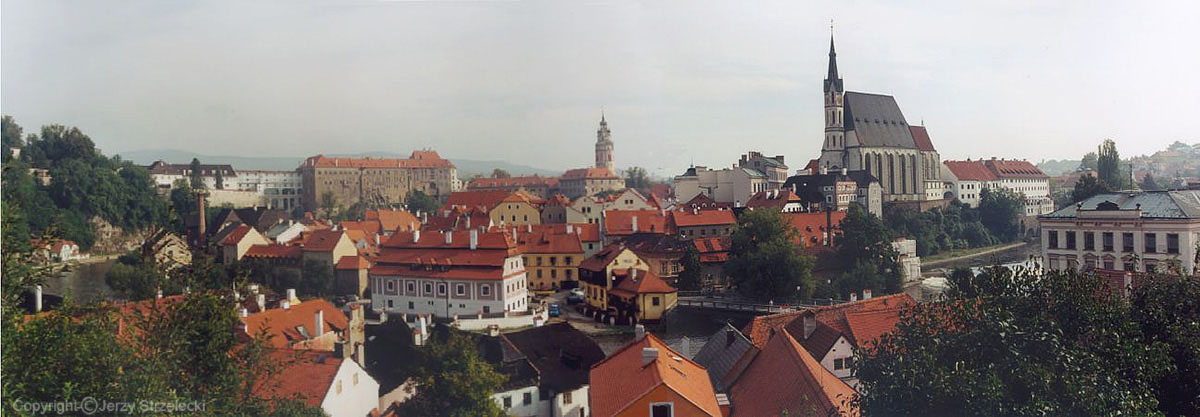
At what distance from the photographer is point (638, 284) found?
9383 mm

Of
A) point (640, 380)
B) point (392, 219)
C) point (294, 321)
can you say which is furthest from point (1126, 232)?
point (392, 219)

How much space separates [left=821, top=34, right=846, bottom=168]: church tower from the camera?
2255cm

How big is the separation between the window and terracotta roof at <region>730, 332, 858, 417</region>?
2.10ft

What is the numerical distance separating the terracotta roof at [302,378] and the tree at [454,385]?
0.47m

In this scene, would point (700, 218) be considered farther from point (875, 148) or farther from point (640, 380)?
point (875, 148)

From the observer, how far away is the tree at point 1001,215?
19.3 metres

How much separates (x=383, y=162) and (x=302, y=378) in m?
9.85

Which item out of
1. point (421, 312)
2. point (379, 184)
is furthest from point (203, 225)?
point (379, 184)

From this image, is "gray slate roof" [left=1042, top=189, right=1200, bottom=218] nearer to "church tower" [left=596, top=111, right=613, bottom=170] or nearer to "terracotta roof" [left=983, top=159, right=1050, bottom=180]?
"church tower" [left=596, top=111, right=613, bottom=170]

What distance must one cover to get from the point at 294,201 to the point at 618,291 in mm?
6743

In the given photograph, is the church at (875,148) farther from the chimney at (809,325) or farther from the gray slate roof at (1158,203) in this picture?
the chimney at (809,325)

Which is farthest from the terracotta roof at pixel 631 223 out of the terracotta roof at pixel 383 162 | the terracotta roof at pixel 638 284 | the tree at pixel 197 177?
the tree at pixel 197 177

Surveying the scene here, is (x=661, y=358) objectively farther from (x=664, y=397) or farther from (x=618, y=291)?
(x=618, y=291)

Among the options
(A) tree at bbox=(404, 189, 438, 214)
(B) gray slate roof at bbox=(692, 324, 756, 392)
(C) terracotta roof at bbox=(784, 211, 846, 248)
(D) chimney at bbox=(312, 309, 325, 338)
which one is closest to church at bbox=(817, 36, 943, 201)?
(C) terracotta roof at bbox=(784, 211, 846, 248)
